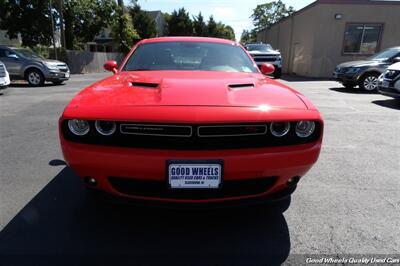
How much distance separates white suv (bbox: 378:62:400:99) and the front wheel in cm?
1231

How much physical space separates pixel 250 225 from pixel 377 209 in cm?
126

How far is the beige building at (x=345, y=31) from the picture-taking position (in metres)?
18.1

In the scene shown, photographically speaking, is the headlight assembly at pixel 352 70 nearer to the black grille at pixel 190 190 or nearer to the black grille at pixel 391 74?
the black grille at pixel 391 74

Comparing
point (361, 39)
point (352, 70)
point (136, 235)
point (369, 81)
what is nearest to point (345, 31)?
point (361, 39)

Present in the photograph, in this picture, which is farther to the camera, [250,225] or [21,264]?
[250,225]

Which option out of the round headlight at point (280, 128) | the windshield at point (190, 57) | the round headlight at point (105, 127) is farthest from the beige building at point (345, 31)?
the round headlight at point (105, 127)

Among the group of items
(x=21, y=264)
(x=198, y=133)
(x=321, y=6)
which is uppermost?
(x=321, y=6)

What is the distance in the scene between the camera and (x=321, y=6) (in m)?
18.2

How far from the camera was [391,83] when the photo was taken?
27.7ft

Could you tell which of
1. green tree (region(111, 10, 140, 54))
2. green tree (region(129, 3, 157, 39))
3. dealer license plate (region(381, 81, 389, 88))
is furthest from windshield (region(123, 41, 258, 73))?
green tree (region(129, 3, 157, 39))

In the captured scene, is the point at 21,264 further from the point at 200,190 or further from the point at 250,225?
the point at 250,225

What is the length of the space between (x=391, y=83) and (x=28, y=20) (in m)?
29.1

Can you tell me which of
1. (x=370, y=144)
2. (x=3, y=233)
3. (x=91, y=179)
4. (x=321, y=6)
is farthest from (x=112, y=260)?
(x=321, y=6)

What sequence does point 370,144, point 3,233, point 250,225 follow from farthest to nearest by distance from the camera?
point 370,144 → point 250,225 → point 3,233
